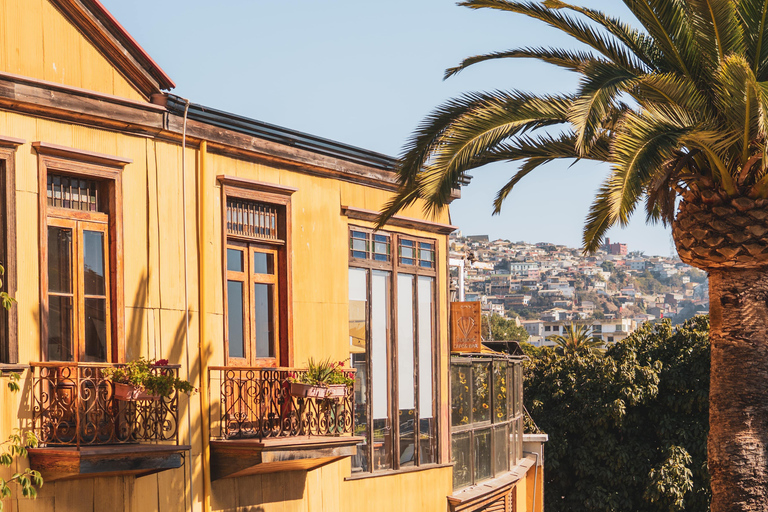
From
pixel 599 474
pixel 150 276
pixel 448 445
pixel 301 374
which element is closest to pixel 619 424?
pixel 599 474

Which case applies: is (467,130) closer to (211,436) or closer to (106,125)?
(106,125)

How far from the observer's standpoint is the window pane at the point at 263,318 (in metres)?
12.3

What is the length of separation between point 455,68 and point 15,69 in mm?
5188

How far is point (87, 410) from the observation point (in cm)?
939

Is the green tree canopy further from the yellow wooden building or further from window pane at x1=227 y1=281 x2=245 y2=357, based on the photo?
window pane at x1=227 y1=281 x2=245 y2=357

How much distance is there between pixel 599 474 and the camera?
27.8 meters

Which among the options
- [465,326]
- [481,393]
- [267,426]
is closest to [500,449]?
[481,393]

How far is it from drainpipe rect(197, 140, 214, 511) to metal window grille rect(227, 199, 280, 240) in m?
0.44

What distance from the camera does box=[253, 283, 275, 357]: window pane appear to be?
484 inches

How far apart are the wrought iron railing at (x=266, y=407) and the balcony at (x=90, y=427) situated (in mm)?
1323

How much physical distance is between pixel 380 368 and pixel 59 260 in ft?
18.0

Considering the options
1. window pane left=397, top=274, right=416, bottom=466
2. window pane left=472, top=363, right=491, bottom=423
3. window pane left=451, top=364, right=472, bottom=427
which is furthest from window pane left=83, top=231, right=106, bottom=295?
window pane left=472, top=363, right=491, bottom=423

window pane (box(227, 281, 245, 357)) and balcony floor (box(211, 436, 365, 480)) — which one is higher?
window pane (box(227, 281, 245, 357))

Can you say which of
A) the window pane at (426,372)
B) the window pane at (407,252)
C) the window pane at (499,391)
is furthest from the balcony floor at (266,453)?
the window pane at (499,391)
